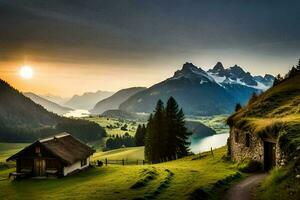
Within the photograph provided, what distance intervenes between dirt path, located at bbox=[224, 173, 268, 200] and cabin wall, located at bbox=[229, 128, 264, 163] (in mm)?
4419

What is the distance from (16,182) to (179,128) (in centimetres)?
4596

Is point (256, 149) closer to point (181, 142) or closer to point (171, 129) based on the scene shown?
point (171, 129)

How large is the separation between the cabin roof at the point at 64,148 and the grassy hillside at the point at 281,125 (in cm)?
2544

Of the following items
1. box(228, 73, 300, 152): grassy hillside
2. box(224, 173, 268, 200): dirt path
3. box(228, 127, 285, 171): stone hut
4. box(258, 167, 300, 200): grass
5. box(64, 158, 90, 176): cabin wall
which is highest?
box(228, 73, 300, 152): grassy hillside

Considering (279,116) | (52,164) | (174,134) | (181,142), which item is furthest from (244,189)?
(181,142)

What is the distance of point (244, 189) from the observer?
1412 inches

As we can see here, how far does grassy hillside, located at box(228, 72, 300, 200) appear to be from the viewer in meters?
31.1

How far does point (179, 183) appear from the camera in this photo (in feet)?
134

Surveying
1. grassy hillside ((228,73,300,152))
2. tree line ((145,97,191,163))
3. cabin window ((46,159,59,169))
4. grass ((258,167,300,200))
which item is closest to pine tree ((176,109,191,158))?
tree line ((145,97,191,163))

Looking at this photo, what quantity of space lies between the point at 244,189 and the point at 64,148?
3541 cm

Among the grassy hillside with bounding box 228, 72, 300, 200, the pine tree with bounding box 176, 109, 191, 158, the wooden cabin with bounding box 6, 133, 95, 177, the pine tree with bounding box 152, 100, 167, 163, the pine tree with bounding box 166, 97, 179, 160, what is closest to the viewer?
the grassy hillside with bounding box 228, 72, 300, 200

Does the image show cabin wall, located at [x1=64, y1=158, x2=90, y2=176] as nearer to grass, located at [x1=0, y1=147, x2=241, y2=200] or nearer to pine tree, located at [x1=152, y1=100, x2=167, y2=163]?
grass, located at [x1=0, y1=147, x2=241, y2=200]

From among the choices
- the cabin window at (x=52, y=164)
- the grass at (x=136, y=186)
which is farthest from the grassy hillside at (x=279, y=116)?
the cabin window at (x=52, y=164)

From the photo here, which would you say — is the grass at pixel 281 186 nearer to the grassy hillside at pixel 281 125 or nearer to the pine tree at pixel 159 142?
the grassy hillside at pixel 281 125
